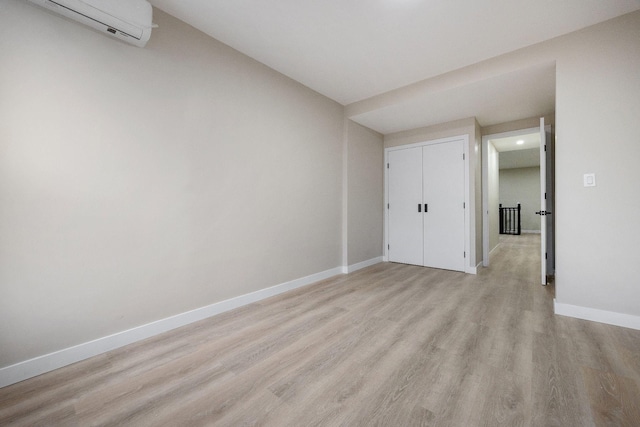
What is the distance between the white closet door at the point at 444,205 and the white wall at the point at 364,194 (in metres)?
0.83

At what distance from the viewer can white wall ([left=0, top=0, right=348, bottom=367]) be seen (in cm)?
151

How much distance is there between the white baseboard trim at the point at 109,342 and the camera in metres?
1.48

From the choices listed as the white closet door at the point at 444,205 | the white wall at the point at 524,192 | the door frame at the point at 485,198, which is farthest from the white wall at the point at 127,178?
the white wall at the point at 524,192

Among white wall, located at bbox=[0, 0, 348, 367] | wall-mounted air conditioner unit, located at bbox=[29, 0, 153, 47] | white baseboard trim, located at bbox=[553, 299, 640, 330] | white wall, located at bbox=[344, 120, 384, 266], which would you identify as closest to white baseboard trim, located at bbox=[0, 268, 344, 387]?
white wall, located at bbox=[0, 0, 348, 367]

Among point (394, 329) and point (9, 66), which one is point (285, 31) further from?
point (394, 329)

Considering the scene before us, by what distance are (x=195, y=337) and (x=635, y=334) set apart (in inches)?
139

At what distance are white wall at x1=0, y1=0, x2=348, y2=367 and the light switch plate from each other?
2962mm

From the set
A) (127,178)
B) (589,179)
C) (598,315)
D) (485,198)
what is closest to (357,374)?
(127,178)

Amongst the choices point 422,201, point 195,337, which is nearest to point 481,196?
point 422,201

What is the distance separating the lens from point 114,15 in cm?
166

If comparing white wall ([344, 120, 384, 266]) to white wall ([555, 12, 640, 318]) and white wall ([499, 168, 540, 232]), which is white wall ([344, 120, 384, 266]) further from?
white wall ([499, 168, 540, 232])

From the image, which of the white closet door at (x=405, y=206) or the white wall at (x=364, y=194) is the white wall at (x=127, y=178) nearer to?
the white wall at (x=364, y=194)

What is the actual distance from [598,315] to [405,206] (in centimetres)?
274

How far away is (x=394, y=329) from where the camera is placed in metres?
2.10
